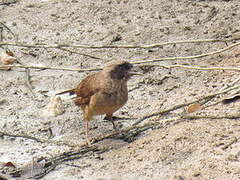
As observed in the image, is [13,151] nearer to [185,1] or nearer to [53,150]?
[53,150]

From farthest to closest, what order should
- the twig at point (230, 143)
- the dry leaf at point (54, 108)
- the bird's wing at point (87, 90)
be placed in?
1. the dry leaf at point (54, 108)
2. the bird's wing at point (87, 90)
3. the twig at point (230, 143)

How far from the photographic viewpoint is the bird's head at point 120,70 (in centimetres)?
598

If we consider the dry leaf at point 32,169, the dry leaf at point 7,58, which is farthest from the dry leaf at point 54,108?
the dry leaf at point 7,58

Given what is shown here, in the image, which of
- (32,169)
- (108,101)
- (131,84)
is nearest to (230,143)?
(108,101)

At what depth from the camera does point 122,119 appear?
6.22 meters

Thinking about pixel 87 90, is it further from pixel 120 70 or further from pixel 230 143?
pixel 230 143

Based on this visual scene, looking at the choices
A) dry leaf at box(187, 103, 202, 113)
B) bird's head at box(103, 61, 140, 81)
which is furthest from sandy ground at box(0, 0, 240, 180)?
bird's head at box(103, 61, 140, 81)

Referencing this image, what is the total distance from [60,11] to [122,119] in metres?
3.22

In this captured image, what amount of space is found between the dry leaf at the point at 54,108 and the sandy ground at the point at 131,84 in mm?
64

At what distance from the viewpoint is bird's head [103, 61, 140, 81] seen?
5984mm

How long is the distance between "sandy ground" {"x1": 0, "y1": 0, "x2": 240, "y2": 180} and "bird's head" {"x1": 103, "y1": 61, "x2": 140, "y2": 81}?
0.46 meters

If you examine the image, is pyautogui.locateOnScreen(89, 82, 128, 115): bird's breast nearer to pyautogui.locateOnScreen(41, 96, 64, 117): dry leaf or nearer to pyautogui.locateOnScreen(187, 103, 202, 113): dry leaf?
pyautogui.locateOnScreen(187, 103, 202, 113): dry leaf

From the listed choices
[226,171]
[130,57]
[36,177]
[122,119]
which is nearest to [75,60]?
[130,57]

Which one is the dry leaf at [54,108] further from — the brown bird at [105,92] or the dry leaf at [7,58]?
the dry leaf at [7,58]
